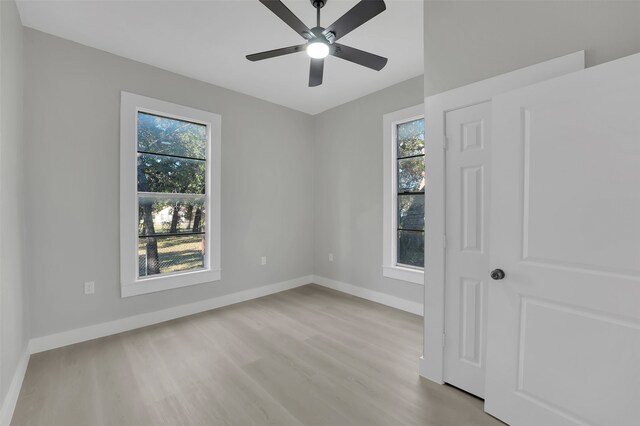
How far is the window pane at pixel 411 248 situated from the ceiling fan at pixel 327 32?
6.96 ft

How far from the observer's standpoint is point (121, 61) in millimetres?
2980

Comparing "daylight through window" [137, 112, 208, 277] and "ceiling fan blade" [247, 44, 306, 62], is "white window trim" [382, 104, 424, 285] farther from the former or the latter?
"daylight through window" [137, 112, 208, 277]

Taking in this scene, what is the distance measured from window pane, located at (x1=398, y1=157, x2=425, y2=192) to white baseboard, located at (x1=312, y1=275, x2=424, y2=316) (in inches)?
56.7

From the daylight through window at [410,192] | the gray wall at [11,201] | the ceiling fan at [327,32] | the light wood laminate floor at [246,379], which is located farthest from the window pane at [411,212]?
the gray wall at [11,201]

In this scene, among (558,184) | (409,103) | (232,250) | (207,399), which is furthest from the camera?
(232,250)

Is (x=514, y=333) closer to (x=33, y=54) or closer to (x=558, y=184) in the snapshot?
(x=558, y=184)

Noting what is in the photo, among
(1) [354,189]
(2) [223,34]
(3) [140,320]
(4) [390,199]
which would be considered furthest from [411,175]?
(3) [140,320]

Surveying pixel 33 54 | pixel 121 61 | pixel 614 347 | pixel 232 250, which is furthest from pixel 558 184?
pixel 33 54

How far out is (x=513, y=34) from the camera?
1.76m

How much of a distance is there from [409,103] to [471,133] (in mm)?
1805

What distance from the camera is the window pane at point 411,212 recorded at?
3580 mm

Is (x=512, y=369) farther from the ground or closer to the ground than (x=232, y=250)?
closer to the ground

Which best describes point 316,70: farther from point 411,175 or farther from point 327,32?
point 411,175

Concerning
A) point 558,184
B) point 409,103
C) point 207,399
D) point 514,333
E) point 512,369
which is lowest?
point 207,399
